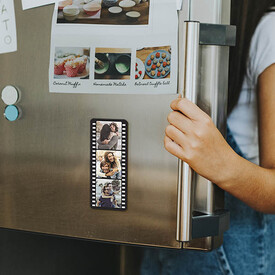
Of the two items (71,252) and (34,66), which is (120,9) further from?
(71,252)

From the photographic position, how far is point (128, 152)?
100 cm

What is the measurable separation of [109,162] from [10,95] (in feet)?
1.01

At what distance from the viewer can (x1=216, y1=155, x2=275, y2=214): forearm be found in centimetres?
91

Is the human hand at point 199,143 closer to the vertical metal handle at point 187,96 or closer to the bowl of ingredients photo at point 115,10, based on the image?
the vertical metal handle at point 187,96

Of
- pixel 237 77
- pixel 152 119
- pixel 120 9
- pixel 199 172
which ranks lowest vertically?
pixel 199 172

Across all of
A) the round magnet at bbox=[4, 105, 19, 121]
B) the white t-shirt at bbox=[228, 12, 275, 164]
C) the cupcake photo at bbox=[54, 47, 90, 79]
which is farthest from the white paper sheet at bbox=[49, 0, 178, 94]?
the white t-shirt at bbox=[228, 12, 275, 164]

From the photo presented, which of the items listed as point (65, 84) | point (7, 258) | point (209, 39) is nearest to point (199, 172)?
point (209, 39)

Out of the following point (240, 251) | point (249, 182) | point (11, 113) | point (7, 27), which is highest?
point (7, 27)

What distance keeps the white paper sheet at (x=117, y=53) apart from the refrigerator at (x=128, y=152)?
20 mm

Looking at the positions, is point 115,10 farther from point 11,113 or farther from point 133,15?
point 11,113

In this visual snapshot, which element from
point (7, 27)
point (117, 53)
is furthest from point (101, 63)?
point (7, 27)

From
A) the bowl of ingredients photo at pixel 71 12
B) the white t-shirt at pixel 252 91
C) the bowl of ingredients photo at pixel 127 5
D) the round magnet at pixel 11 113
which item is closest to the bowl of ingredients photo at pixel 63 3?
the bowl of ingredients photo at pixel 71 12

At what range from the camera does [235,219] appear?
1177 mm

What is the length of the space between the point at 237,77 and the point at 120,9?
1.09ft
